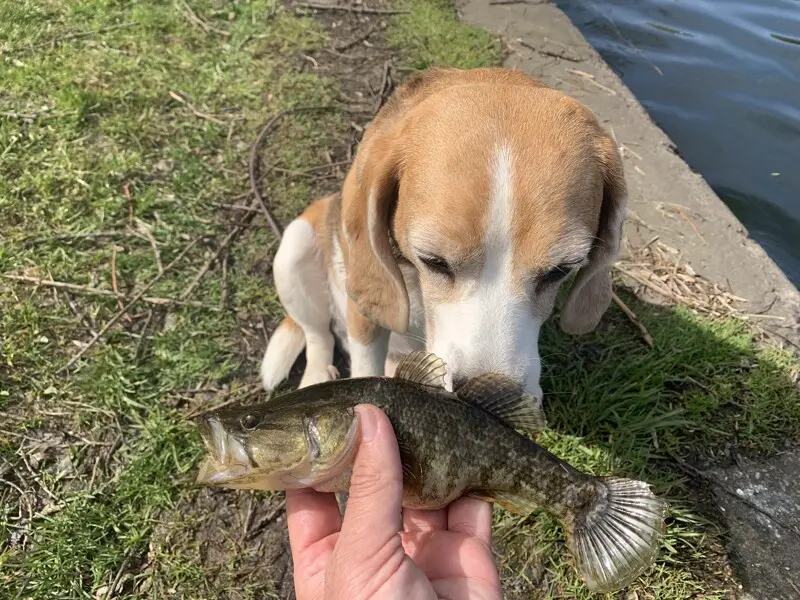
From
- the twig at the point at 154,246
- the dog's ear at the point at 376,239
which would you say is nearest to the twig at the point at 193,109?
the twig at the point at 154,246

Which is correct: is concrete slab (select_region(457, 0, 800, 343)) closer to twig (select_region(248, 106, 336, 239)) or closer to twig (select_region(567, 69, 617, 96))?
twig (select_region(567, 69, 617, 96))

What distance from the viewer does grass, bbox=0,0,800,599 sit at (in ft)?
8.54

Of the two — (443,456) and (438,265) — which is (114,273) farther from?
(443,456)

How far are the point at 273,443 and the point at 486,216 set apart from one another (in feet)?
3.44

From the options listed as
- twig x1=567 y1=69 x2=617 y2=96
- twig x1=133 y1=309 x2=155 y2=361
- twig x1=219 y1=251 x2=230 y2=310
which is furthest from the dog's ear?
twig x1=567 y1=69 x2=617 y2=96

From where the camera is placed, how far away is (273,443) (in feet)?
4.94

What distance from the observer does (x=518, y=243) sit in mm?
2018

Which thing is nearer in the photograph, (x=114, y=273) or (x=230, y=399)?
(x=230, y=399)

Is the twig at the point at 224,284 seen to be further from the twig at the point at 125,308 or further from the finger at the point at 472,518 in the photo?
the finger at the point at 472,518

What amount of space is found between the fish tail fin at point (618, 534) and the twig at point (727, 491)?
4.30 ft

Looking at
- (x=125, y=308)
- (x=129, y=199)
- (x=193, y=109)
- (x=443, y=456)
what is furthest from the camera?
(x=193, y=109)

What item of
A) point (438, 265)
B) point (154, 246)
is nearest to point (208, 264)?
point (154, 246)

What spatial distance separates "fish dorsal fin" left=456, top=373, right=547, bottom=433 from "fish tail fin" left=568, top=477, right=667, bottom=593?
1.00 ft

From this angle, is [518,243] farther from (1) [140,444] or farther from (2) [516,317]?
(1) [140,444]
